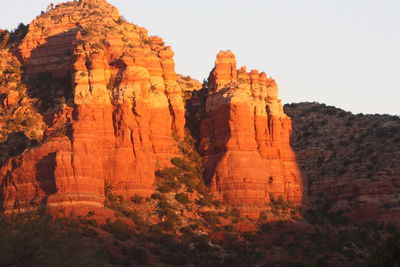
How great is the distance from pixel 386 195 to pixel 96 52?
34.5 metres

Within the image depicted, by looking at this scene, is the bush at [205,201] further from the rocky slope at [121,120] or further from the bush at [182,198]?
the bush at [182,198]

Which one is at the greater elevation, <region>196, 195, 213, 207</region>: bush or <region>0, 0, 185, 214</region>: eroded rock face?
<region>0, 0, 185, 214</region>: eroded rock face

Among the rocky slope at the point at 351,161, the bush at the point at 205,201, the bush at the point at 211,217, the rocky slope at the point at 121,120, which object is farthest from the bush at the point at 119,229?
the rocky slope at the point at 351,161

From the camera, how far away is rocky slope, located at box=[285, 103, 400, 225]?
126875 mm

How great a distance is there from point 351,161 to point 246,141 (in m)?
15.7

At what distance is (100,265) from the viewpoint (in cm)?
9206

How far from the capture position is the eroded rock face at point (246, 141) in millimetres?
120938

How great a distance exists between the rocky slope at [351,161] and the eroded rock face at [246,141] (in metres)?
4.86

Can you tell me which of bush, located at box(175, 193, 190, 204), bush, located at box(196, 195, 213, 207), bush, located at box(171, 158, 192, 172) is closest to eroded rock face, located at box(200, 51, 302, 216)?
bush, located at box(196, 195, 213, 207)

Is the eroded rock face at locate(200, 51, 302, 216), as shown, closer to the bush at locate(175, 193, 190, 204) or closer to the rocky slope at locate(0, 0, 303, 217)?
the rocky slope at locate(0, 0, 303, 217)

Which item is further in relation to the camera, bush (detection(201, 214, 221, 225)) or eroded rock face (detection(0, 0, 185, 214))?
bush (detection(201, 214, 221, 225))

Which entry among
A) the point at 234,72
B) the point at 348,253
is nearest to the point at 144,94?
the point at 234,72

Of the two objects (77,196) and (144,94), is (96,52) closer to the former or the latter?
(144,94)

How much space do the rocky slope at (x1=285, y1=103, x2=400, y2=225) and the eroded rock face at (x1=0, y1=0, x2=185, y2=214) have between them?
58.0 feet
